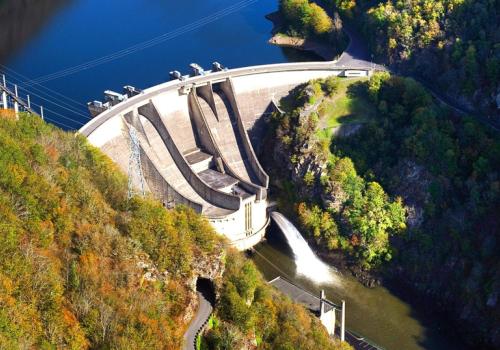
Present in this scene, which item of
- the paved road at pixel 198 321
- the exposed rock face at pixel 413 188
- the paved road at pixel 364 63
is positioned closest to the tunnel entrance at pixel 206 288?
the paved road at pixel 198 321

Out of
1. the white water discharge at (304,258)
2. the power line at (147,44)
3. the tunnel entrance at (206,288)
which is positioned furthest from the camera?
the power line at (147,44)

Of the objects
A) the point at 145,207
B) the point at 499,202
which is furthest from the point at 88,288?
the point at 499,202

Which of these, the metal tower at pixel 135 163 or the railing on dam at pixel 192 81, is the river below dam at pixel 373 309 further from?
the railing on dam at pixel 192 81

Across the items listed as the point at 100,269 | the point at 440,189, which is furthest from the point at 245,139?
the point at 100,269

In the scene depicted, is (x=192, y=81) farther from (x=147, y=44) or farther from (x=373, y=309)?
(x=373, y=309)

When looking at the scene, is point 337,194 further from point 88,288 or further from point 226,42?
point 226,42

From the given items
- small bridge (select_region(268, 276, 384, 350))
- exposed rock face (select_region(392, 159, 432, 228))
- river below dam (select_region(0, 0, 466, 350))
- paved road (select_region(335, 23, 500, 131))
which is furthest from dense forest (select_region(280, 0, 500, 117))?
small bridge (select_region(268, 276, 384, 350))
